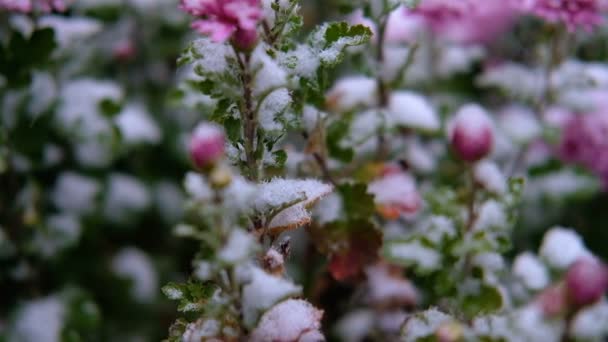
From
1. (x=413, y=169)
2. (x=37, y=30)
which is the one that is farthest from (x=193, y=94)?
(x=413, y=169)

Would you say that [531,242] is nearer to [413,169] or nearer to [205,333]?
[413,169]

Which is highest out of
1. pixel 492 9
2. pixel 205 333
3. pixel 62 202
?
pixel 492 9

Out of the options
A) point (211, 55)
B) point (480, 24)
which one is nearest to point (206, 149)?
point (211, 55)

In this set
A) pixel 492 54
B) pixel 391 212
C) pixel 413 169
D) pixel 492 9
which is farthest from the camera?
pixel 492 54

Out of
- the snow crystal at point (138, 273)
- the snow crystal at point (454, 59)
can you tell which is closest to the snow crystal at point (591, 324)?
the snow crystal at point (454, 59)

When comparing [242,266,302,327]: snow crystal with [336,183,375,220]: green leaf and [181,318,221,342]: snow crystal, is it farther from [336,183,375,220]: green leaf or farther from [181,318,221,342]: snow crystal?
[336,183,375,220]: green leaf

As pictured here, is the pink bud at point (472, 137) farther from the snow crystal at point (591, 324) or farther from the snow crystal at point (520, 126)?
the snow crystal at point (520, 126)

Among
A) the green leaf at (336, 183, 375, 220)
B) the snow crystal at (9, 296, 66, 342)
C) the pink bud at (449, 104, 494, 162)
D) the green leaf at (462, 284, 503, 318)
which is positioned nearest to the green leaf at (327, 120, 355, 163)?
the green leaf at (336, 183, 375, 220)
